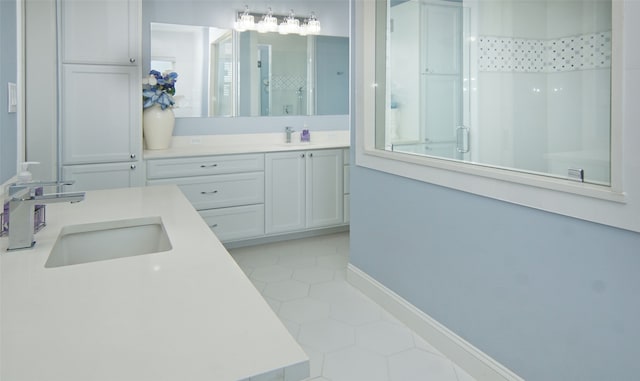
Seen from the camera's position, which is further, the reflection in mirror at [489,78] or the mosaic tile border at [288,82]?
the mosaic tile border at [288,82]

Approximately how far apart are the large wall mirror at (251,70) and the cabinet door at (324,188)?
67 cm

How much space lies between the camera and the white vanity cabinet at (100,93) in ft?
9.77

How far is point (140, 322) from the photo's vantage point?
821mm

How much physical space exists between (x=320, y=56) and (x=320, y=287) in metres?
2.42

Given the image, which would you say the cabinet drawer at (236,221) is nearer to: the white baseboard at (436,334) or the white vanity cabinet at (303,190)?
the white vanity cabinet at (303,190)

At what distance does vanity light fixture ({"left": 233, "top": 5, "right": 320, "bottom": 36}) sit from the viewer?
405cm

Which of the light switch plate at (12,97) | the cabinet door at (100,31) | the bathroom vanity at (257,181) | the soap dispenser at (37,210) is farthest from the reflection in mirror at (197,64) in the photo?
the soap dispenser at (37,210)

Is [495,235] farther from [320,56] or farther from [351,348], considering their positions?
[320,56]

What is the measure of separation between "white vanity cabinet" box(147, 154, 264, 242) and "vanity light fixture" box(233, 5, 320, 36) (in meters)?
1.25

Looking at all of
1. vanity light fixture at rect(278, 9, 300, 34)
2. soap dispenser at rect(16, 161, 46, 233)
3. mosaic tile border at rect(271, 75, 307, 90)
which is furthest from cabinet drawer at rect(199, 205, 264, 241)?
soap dispenser at rect(16, 161, 46, 233)

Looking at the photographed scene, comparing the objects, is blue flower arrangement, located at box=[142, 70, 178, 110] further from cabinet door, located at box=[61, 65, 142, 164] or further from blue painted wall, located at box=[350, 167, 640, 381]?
blue painted wall, located at box=[350, 167, 640, 381]

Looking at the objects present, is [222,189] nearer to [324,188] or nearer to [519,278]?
[324,188]

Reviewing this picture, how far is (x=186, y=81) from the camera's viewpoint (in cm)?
385

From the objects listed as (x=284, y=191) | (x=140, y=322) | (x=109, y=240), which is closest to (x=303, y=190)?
(x=284, y=191)
